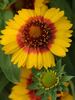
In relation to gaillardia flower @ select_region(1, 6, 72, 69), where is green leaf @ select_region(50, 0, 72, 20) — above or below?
above

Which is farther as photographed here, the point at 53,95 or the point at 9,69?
the point at 9,69

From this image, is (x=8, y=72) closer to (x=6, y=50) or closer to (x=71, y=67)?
(x=6, y=50)

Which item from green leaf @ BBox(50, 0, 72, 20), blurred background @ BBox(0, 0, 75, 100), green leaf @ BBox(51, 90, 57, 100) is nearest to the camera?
green leaf @ BBox(51, 90, 57, 100)

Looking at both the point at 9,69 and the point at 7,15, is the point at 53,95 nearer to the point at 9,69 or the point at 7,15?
the point at 9,69

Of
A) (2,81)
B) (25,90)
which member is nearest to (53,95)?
(25,90)

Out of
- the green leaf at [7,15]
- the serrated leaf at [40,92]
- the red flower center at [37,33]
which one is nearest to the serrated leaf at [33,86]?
the serrated leaf at [40,92]

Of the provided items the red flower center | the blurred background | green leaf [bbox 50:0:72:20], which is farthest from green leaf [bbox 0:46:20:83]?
green leaf [bbox 50:0:72:20]

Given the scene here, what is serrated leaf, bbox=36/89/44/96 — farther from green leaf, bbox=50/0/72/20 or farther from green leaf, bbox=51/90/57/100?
green leaf, bbox=50/0/72/20
